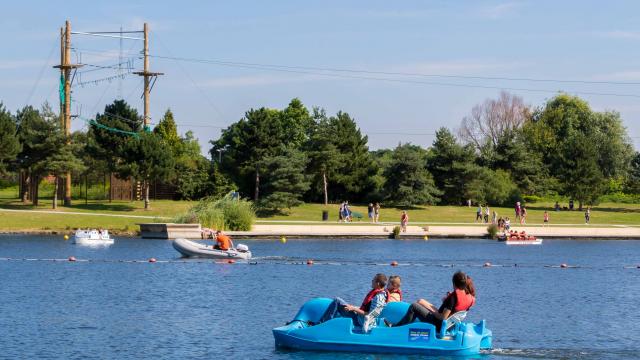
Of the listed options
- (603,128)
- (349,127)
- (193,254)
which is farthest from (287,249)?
(603,128)

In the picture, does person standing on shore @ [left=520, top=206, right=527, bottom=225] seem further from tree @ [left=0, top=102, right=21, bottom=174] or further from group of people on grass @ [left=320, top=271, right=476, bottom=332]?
group of people on grass @ [left=320, top=271, right=476, bottom=332]

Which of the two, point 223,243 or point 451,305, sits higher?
point 223,243

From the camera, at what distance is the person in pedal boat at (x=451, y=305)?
83.6ft

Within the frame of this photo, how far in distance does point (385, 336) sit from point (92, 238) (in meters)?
45.0

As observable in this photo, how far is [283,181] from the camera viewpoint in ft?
308

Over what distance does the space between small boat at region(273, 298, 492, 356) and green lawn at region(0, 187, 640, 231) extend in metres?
52.8

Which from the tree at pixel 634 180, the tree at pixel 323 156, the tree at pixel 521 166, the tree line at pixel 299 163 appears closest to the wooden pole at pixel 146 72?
the tree line at pixel 299 163

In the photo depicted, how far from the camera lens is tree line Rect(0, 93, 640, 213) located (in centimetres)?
8994

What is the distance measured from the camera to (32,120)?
3556 inches

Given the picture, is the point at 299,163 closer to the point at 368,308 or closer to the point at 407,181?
the point at 407,181

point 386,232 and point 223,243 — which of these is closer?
point 223,243

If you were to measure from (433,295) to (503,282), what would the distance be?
769cm

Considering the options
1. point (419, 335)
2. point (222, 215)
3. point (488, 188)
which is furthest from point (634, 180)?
point (419, 335)

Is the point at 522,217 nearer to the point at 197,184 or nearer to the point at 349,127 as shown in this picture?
the point at 349,127
